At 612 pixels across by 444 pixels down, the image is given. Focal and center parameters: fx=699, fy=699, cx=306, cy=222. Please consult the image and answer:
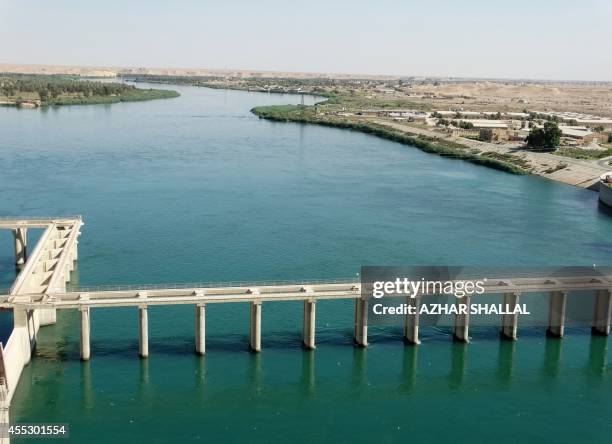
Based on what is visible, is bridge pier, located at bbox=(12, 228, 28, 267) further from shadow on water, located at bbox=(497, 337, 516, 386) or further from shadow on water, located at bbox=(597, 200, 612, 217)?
shadow on water, located at bbox=(597, 200, 612, 217)

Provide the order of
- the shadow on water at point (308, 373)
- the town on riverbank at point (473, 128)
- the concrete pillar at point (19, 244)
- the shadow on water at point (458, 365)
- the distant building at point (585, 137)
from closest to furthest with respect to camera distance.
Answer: the shadow on water at point (308, 373)
the shadow on water at point (458, 365)
the concrete pillar at point (19, 244)
the town on riverbank at point (473, 128)
the distant building at point (585, 137)

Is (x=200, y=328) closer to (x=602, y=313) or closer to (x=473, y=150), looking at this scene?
(x=602, y=313)

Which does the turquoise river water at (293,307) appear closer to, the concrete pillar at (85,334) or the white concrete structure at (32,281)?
the concrete pillar at (85,334)

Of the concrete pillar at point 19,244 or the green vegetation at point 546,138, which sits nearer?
the concrete pillar at point 19,244

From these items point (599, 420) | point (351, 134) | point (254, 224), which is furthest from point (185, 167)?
point (599, 420)

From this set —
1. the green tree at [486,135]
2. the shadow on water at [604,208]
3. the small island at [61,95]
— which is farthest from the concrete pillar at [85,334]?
the small island at [61,95]

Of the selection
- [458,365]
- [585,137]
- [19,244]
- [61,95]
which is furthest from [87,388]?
[61,95]

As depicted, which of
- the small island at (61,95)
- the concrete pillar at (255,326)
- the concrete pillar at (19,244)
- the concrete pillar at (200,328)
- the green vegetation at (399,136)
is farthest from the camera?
the small island at (61,95)
